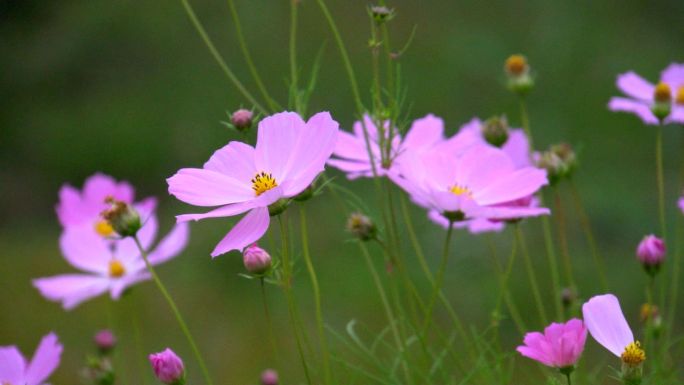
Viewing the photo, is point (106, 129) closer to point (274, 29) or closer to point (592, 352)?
point (274, 29)

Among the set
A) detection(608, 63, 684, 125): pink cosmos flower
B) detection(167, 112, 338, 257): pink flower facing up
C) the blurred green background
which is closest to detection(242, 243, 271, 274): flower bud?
detection(167, 112, 338, 257): pink flower facing up

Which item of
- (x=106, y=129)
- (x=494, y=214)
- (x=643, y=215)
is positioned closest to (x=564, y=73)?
(x=643, y=215)

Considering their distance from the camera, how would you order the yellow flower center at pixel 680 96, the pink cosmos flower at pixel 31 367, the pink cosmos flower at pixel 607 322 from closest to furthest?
the pink cosmos flower at pixel 607 322, the pink cosmos flower at pixel 31 367, the yellow flower center at pixel 680 96

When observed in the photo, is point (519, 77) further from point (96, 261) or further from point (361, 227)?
point (96, 261)

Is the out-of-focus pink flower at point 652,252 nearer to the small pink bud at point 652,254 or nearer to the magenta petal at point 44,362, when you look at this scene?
the small pink bud at point 652,254

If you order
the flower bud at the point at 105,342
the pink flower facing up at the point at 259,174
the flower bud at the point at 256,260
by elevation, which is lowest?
the flower bud at the point at 105,342

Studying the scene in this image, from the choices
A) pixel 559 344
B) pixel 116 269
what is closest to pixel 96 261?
pixel 116 269

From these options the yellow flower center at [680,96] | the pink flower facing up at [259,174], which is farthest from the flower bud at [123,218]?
the yellow flower center at [680,96]
